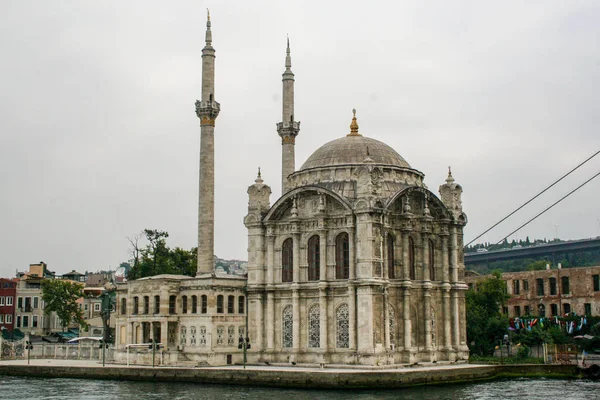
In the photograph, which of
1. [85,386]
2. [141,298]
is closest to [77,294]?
[141,298]

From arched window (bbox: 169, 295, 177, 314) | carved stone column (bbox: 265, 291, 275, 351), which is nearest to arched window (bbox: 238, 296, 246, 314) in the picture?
carved stone column (bbox: 265, 291, 275, 351)

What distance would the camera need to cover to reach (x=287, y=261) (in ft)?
178

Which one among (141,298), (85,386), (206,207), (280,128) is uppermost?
(280,128)

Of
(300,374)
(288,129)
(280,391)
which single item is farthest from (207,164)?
(280,391)

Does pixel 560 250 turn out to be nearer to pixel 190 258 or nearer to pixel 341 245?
pixel 190 258

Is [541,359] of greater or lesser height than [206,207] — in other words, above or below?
below

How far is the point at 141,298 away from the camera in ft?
184

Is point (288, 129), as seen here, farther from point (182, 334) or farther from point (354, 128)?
point (182, 334)

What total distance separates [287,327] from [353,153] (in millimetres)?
12212

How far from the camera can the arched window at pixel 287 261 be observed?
5403cm

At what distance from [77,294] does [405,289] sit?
135ft

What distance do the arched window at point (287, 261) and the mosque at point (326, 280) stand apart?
0.07 meters

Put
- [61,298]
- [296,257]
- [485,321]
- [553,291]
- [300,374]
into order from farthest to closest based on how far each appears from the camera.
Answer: [61,298], [553,291], [485,321], [296,257], [300,374]

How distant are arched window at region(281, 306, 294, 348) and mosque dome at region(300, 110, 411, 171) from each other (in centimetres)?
979
